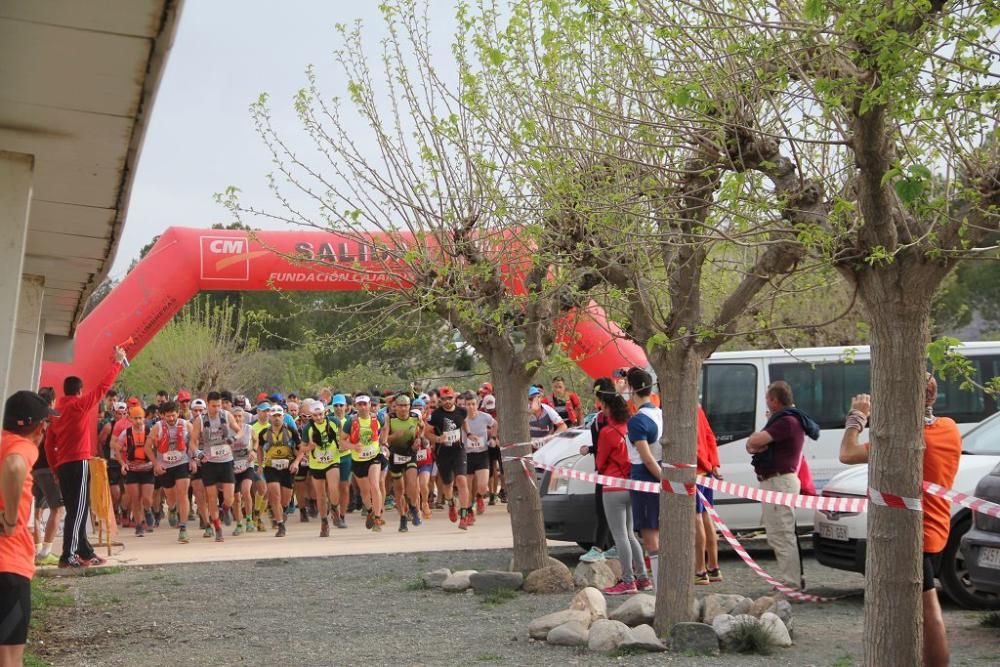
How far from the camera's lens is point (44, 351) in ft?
58.7

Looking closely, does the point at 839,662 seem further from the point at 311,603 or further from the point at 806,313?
the point at 806,313

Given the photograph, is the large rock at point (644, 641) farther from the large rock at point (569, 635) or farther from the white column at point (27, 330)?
the white column at point (27, 330)

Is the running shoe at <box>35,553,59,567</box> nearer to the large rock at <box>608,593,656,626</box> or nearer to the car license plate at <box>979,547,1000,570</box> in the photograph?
the large rock at <box>608,593,656,626</box>

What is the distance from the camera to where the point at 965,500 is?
774 cm

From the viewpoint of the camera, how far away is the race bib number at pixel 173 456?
1716 centimetres

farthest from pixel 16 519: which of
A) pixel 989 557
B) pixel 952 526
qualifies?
pixel 952 526

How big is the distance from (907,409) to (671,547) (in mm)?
3266

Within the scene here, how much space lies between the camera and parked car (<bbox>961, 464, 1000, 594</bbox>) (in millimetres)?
8195

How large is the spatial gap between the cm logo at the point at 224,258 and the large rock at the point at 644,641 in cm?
1010

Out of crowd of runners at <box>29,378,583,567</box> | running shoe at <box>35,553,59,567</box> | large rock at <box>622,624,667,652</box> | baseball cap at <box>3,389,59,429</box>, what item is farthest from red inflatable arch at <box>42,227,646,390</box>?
baseball cap at <box>3,389,59,429</box>

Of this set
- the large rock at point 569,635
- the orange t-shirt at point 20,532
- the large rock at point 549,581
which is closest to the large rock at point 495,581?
the large rock at point 549,581

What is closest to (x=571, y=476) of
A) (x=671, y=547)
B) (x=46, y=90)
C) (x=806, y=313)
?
(x=671, y=547)

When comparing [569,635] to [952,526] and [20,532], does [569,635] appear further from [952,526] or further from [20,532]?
[20,532]

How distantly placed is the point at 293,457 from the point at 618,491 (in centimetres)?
826
